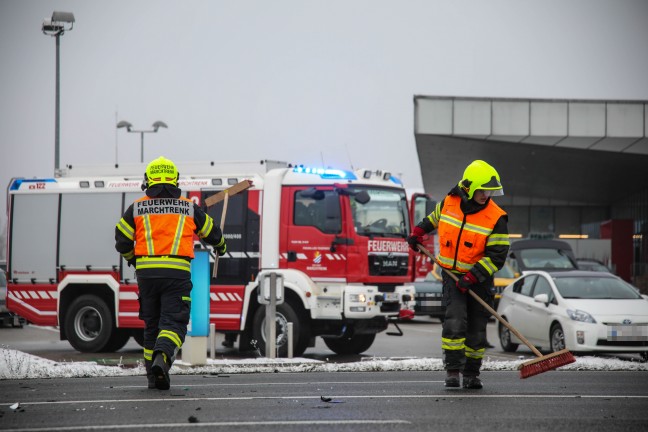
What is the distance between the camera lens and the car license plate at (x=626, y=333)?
1648cm

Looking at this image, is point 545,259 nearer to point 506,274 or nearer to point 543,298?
point 506,274

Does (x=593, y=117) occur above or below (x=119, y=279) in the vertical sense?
above

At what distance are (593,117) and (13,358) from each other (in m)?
34.7

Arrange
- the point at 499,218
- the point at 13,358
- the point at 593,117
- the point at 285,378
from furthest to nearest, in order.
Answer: the point at 593,117 → the point at 13,358 → the point at 285,378 → the point at 499,218

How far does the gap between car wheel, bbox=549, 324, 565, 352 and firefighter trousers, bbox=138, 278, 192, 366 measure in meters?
8.13

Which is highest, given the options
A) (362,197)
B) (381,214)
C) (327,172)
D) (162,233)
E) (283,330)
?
(327,172)

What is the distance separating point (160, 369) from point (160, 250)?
3.51ft

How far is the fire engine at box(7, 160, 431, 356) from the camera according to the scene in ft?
59.3

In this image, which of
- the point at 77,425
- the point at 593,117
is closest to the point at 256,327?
the point at 77,425

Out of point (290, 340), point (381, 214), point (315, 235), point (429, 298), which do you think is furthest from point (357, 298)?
point (429, 298)

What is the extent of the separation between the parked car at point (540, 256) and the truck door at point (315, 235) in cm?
1260

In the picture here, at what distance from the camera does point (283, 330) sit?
58.0ft

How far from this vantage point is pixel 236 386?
→ 36.4 feet

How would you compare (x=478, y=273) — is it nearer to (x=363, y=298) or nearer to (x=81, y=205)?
(x=363, y=298)
